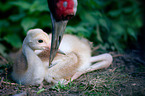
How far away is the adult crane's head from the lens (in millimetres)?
2432

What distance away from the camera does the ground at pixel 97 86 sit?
2.45 meters

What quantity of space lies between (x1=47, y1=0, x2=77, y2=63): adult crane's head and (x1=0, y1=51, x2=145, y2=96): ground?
0.52m

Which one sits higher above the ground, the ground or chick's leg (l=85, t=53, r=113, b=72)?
chick's leg (l=85, t=53, r=113, b=72)

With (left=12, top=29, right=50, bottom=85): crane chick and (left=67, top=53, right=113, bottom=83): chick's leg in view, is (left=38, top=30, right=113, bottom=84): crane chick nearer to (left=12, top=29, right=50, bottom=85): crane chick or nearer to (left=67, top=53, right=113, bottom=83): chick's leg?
(left=67, top=53, right=113, bottom=83): chick's leg

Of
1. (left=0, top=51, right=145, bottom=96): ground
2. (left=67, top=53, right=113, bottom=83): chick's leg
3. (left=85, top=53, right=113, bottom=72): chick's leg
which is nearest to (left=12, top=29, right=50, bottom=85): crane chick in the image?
(left=0, top=51, right=145, bottom=96): ground

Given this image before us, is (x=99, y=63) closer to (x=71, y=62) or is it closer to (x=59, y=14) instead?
(x=71, y=62)

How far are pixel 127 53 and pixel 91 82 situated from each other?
1.79m

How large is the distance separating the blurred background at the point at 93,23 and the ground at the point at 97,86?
1129 mm

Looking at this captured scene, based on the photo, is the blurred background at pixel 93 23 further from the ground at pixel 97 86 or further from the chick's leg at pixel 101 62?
the ground at pixel 97 86

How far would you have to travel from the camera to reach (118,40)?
4.49m

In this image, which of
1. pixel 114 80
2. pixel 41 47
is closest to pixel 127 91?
pixel 114 80

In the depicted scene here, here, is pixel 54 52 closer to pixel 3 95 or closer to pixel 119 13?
pixel 3 95

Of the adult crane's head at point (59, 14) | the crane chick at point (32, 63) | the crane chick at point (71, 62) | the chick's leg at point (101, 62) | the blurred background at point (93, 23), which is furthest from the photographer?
the blurred background at point (93, 23)

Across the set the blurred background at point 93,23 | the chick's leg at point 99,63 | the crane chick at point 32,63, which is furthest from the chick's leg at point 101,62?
the crane chick at point 32,63
